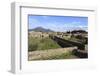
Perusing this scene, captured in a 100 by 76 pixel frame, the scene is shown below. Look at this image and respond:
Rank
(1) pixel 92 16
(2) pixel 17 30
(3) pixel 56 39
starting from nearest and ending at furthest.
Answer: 1. (2) pixel 17 30
2. (3) pixel 56 39
3. (1) pixel 92 16

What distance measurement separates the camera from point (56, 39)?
1.91m

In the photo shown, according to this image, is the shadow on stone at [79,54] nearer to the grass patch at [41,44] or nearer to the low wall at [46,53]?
the low wall at [46,53]

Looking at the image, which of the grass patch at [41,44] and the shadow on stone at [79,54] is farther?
the shadow on stone at [79,54]

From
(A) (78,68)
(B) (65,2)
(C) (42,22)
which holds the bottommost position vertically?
(A) (78,68)

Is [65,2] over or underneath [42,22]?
over

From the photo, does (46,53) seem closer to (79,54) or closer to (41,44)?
(41,44)

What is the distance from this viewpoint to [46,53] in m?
1.88

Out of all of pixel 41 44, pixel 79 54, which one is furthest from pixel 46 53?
pixel 79 54

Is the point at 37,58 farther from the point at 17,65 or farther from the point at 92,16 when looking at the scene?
the point at 92,16

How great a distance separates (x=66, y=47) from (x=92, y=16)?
312 mm

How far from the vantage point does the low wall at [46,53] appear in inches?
72.6

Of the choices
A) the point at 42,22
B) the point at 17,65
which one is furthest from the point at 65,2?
the point at 17,65

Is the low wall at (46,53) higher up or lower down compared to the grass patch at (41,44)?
lower down

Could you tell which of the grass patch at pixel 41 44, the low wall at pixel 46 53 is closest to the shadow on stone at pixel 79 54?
the low wall at pixel 46 53
